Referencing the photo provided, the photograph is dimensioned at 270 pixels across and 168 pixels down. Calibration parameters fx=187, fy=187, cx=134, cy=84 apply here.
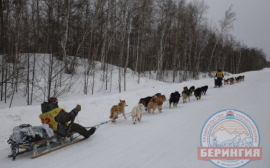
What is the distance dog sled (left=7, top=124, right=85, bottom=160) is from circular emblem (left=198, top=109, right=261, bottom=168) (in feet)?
12.2

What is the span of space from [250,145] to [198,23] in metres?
28.7

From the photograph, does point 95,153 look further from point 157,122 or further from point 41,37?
point 41,37

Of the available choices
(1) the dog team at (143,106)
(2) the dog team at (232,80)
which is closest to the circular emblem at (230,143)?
(1) the dog team at (143,106)

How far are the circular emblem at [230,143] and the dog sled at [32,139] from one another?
12.2ft

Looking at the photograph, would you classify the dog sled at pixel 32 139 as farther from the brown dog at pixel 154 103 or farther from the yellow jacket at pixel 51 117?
the brown dog at pixel 154 103

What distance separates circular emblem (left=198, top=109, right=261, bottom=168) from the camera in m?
3.99

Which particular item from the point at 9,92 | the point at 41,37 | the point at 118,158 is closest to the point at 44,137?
the point at 118,158

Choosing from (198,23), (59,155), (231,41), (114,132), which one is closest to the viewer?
(59,155)

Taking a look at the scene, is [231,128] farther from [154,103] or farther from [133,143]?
[154,103]

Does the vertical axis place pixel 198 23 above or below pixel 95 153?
above

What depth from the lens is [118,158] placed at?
4250 millimetres

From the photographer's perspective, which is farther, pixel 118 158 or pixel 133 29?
pixel 133 29

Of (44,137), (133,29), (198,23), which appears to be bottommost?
(44,137)

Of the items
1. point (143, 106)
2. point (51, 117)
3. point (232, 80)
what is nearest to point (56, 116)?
point (51, 117)
